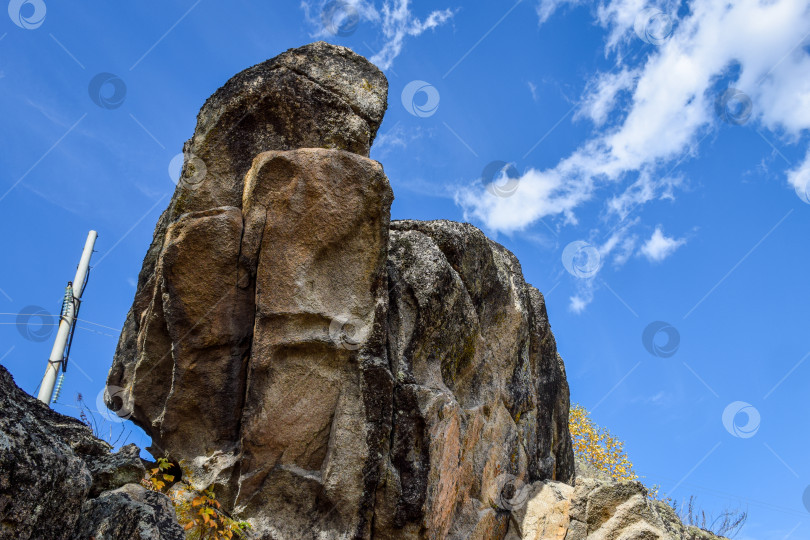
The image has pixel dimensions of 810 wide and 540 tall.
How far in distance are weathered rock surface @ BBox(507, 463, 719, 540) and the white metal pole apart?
955 centimetres

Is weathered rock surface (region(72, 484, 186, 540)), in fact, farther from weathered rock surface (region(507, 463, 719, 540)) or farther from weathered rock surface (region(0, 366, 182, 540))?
weathered rock surface (region(507, 463, 719, 540))

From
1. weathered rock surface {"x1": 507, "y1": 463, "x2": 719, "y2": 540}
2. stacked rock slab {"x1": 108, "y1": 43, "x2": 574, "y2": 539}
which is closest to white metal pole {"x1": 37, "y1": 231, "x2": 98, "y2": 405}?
stacked rock slab {"x1": 108, "y1": 43, "x2": 574, "y2": 539}

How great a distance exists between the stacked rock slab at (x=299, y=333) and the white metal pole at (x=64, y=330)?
473cm

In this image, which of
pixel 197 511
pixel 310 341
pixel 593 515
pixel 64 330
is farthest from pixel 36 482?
pixel 64 330

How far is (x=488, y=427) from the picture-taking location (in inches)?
481

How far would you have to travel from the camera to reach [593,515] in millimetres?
11695

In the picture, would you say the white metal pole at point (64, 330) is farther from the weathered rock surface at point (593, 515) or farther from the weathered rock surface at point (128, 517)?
the weathered rock surface at point (128, 517)

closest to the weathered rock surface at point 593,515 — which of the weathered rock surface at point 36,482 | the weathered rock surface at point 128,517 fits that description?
the weathered rock surface at point 128,517

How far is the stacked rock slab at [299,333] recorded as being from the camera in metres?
9.59

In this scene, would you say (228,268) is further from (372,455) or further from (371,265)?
(372,455)

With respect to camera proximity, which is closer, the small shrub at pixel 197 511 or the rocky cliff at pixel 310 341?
the small shrub at pixel 197 511

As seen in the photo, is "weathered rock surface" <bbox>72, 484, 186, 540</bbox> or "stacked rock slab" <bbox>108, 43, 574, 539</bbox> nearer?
"weathered rock surface" <bbox>72, 484, 186, 540</bbox>

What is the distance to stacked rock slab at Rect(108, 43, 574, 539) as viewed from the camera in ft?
31.5

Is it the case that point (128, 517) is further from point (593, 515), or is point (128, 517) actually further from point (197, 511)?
point (593, 515)
